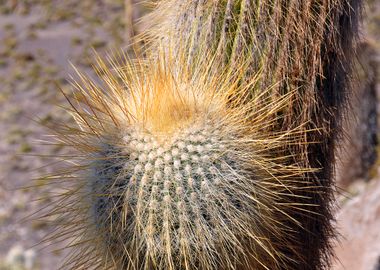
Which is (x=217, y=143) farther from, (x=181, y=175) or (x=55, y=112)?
(x=55, y=112)

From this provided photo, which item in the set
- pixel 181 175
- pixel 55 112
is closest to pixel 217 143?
pixel 181 175

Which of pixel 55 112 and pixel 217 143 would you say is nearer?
pixel 217 143

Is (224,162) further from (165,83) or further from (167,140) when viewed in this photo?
(165,83)

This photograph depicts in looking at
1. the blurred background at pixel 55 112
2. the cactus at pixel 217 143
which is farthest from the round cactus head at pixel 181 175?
the blurred background at pixel 55 112

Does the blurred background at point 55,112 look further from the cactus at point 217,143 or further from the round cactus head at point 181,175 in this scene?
the round cactus head at point 181,175

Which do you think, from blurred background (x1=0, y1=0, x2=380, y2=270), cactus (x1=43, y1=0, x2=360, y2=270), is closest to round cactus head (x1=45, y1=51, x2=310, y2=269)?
cactus (x1=43, y1=0, x2=360, y2=270)

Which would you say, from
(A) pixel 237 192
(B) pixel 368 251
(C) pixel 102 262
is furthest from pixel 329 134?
(B) pixel 368 251
